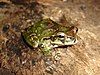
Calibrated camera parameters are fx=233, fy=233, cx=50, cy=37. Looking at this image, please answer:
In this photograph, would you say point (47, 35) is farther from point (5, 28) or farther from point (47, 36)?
point (5, 28)

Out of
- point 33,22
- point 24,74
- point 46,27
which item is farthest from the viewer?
point 33,22

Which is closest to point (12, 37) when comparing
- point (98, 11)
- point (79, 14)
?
point (79, 14)

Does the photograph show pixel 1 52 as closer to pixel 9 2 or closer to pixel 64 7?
pixel 9 2

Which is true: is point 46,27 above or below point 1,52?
above

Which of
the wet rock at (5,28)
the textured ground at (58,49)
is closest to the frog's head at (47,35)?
the textured ground at (58,49)

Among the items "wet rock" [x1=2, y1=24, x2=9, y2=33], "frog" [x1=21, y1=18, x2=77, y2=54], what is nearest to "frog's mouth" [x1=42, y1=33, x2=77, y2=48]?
"frog" [x1=21, y1=18, x2=77, y2=54]

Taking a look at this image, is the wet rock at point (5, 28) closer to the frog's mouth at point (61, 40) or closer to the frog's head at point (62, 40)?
the frog's mouth at point (61, 40)
